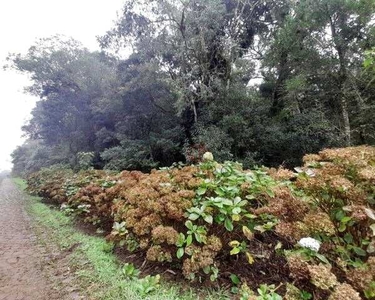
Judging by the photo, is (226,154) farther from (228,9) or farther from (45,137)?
(45,137)

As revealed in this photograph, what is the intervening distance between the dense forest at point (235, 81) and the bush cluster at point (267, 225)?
597 centimetres

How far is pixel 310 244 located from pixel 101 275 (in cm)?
200

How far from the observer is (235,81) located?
11.5 metres

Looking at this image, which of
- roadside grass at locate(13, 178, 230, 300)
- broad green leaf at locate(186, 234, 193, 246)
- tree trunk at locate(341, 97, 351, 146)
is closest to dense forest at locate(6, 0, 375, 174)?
tree trunk at locate(341, 97, 351, 146)

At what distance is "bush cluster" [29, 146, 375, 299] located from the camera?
1.42 meters

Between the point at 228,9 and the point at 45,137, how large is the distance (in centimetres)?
1665

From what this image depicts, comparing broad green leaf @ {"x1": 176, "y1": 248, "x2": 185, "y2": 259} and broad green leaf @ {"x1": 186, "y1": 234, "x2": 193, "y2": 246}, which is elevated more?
broad green leaf @ {"x1": 186, "y1": 234, "x2": 193, "y2": 246}

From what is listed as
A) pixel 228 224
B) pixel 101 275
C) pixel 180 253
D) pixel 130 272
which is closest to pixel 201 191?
pixel 228 224

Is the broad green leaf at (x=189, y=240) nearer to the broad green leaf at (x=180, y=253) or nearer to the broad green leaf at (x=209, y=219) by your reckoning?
the broad green leaf at (x=180, y=253)

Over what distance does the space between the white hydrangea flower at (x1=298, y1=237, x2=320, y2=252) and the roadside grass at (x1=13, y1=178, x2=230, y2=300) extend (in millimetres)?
800

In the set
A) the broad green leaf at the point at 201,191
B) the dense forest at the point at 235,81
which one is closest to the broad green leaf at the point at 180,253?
the broad green leaf at the point at 201,191

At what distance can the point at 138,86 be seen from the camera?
1128 cm

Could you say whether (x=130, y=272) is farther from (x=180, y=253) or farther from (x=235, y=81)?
(x=235, y=81)

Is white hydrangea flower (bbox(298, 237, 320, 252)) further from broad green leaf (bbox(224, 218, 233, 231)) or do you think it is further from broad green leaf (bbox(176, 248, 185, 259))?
broad green leaf (bbox(176, 248, 185, 259))
